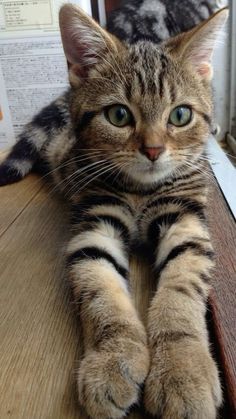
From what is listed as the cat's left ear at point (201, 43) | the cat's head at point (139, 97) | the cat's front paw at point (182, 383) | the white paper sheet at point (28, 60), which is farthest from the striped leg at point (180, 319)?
the white paper sheet at point (28, 60)

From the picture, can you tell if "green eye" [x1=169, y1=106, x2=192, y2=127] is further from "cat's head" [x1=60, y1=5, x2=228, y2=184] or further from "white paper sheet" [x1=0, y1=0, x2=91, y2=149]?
"white paper sheet" [x1=0, y1=0, x2=91, y2=149]

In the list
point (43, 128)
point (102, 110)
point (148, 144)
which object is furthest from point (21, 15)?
point (148, 144)

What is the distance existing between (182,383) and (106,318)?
16cm

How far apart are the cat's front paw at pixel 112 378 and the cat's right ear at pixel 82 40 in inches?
23.2

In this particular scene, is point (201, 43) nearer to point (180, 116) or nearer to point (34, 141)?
point (180, 116)

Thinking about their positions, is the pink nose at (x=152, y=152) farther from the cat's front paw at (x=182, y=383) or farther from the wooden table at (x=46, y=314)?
the cat's front paw at (x=182, y=383)

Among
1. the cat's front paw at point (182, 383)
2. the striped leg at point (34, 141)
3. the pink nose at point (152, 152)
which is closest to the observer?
the cat's front paw at point (182, 383)

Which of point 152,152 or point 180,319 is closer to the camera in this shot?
point 180,319

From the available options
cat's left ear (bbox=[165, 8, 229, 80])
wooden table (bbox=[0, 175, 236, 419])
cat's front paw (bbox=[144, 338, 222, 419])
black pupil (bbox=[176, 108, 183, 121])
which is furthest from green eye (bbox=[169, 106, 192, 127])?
cat's front paw (bbox=[144, 338, 222, 419])

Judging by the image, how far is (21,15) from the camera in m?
1.35

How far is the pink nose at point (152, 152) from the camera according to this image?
2.42 feet

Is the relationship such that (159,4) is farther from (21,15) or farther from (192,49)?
(192,49)

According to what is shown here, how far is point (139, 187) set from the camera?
869 mm

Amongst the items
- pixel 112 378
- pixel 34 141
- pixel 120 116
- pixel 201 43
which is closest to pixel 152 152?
pixel 120 116
